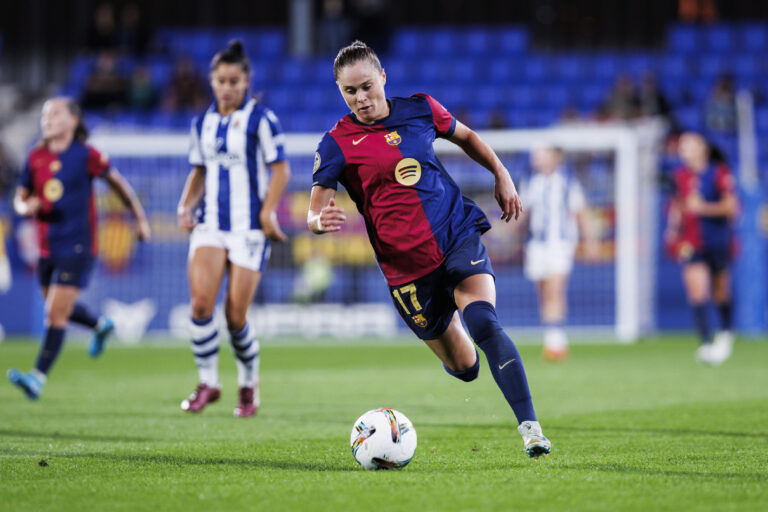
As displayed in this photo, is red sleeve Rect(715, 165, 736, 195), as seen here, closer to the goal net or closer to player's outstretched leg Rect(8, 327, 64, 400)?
the goal net

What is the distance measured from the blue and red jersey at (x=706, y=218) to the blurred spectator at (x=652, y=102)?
6233mm

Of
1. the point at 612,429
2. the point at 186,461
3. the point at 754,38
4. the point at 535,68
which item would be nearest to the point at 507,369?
the point at 186,461

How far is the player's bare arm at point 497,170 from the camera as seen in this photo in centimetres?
490

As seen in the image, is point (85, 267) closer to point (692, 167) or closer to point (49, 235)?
point (49, 235)

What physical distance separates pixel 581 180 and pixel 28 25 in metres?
15.8

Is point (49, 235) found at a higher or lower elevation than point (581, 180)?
lower

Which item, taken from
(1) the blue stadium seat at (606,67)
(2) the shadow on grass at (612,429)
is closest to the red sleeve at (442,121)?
(2) the shadow on grass at (612,429)

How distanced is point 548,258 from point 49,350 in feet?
18.9

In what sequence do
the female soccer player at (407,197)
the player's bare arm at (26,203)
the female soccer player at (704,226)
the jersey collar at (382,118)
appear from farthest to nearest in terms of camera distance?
the female soccer player at (704,226) → the player's bare arm at (26,203) → the jersey collar at (382,118) → the female soccer player at (407,197)

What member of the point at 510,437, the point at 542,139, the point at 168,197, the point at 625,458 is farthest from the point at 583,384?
the point at 168,197

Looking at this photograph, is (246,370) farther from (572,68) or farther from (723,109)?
(572,68)

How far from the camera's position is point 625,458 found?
4.65 meters

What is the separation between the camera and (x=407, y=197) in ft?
15.7

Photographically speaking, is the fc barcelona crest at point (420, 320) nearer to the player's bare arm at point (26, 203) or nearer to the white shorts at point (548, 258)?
the player's bare arm at point (26, 203)
